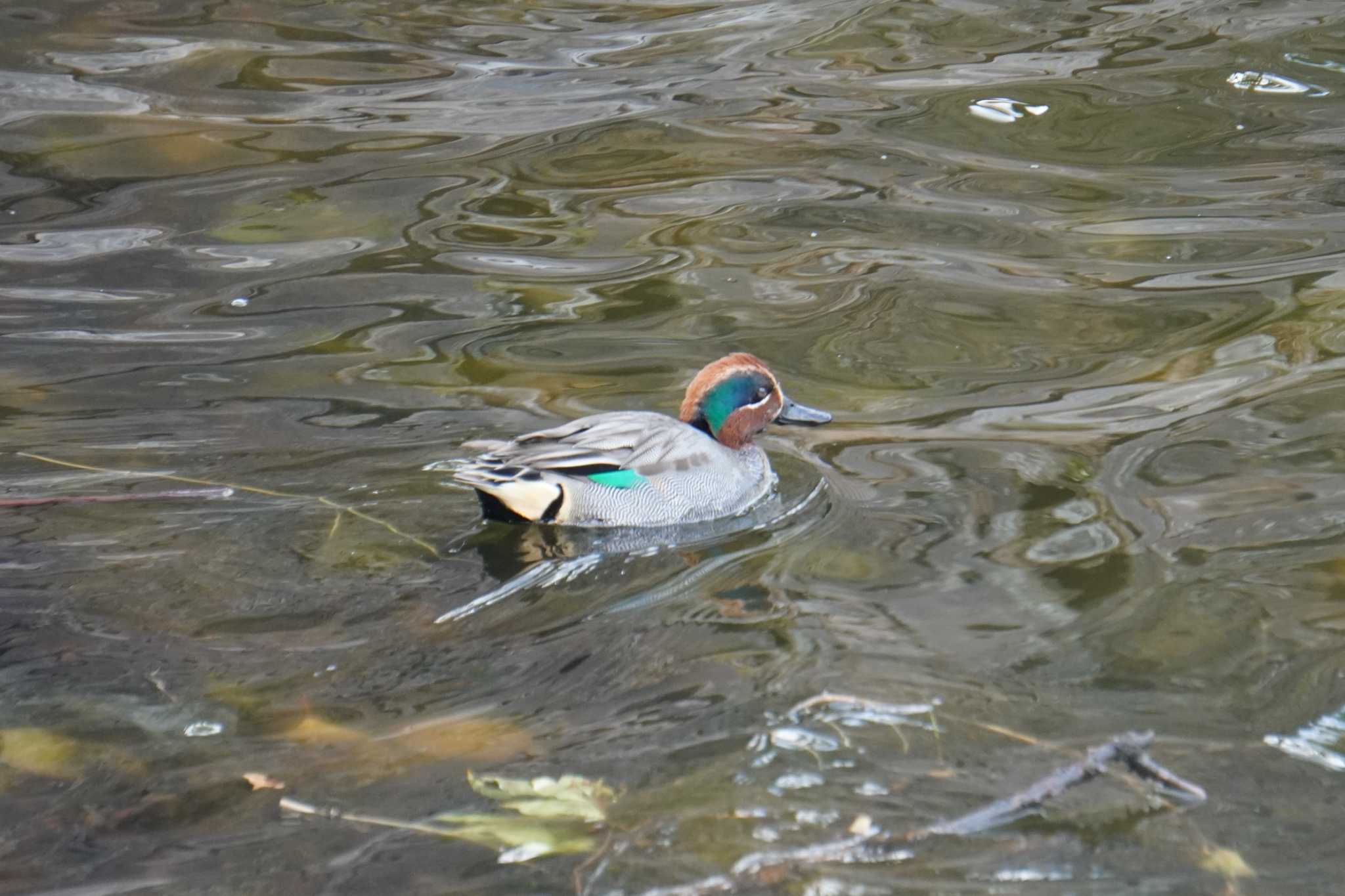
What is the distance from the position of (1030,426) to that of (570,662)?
244 cm

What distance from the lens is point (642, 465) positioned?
5363mm

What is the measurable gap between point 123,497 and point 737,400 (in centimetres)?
222

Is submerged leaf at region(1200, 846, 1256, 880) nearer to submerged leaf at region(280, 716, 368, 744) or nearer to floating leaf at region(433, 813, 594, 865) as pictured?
floating leaf at region(433, 813, 594, 865)

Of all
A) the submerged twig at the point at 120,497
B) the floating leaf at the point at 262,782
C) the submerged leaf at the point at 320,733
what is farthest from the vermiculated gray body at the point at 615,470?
the floating leaf at the point at 262,782

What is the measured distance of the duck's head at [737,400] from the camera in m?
5.90

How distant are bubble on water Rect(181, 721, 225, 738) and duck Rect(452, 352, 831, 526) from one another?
135 cm

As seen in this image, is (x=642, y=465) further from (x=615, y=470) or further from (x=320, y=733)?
(x=320, y=733)

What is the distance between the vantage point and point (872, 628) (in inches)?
171

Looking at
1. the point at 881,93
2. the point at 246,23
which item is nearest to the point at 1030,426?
the point at 881,93

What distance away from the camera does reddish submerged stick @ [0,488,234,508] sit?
17.1ft

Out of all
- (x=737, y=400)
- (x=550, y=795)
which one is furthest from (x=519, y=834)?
(x=737, y=400)

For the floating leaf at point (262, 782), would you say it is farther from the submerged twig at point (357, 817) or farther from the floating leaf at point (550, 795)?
the floating leaf at point (550, 795)

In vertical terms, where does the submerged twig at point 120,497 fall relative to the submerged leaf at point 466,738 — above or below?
above

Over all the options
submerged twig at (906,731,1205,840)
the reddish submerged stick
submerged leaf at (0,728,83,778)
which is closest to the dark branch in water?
submerged twig at (906,731,1205,840)
